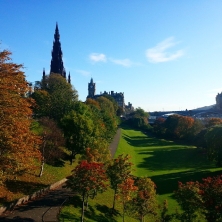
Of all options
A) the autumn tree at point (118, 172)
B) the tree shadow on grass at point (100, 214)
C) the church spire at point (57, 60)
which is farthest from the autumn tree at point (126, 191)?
the church spire at point (57, 60)

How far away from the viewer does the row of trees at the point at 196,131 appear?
4847 centimetres

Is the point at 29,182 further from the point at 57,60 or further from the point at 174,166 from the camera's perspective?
the point at 57,60

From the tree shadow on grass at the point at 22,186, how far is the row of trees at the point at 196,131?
32.4m

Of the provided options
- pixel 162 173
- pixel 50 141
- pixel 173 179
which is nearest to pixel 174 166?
pixel 162 173

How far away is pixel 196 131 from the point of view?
9069 cm

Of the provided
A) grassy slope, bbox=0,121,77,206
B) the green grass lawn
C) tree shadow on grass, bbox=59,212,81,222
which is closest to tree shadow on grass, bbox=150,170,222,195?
the green grass lawn

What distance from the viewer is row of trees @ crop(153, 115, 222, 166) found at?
48.5 meters

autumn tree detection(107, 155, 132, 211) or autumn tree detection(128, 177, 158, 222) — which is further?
autumn tree detection(107, 155, 132, 211)

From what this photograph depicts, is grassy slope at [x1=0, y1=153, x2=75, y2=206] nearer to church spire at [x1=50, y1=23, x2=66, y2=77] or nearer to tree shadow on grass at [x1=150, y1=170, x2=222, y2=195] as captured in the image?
tree shadow on grass at [x1=150, y1=170, x2=222, y2=195]

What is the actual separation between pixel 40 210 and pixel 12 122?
824 centimetres

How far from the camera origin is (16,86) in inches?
798

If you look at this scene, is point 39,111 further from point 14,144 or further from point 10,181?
point 14,144

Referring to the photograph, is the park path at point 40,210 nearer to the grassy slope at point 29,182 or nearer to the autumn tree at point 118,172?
the grassy slope at point 29,182

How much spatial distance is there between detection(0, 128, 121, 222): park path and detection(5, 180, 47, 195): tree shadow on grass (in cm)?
130
